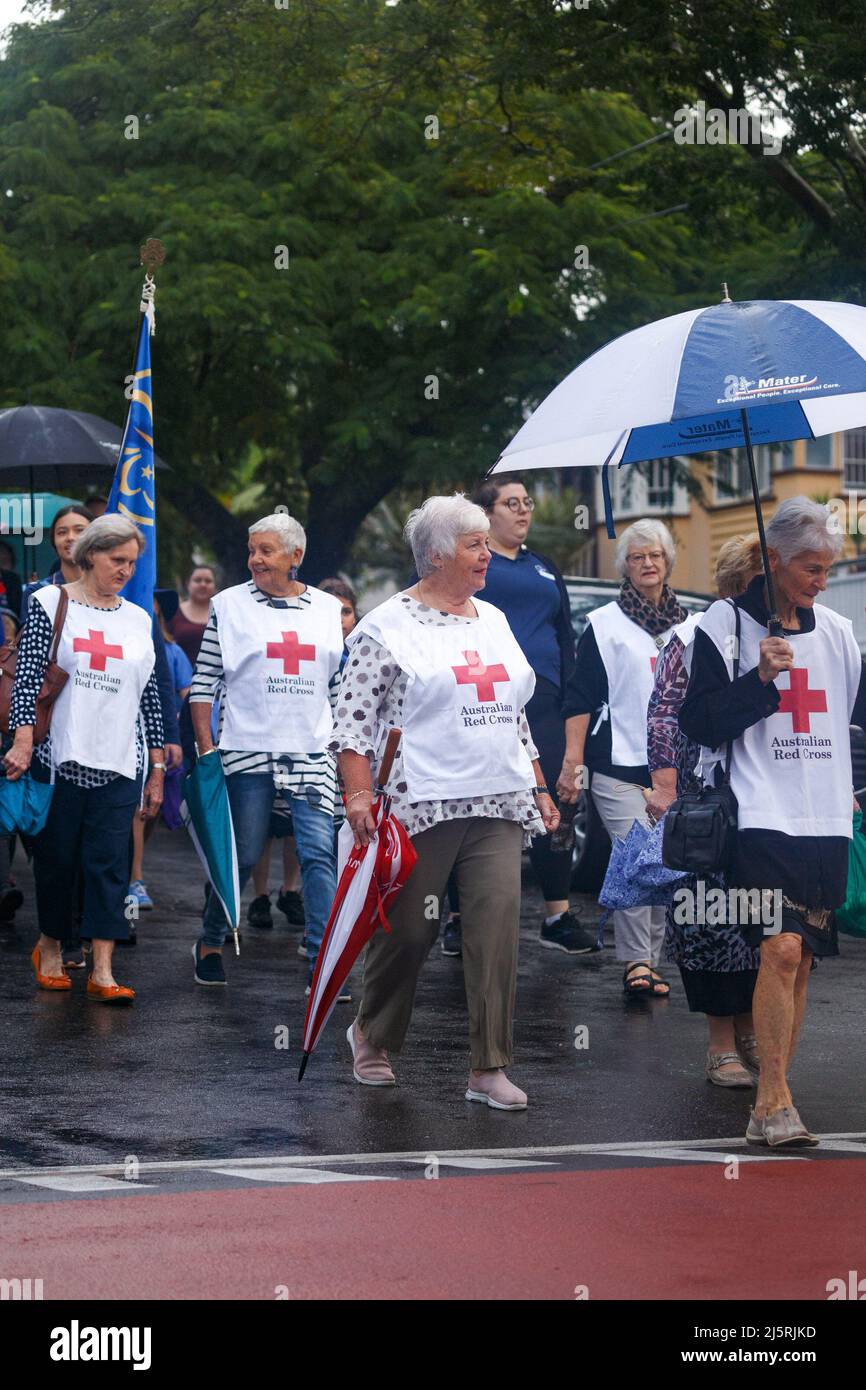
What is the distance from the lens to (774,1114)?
6.48 m

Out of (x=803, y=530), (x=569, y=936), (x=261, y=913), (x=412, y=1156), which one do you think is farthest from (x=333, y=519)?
(x=412, y=1156)

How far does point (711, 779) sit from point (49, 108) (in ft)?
61.7

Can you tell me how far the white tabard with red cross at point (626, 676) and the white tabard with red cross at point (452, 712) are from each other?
8.42 feet

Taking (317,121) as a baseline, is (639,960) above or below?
below

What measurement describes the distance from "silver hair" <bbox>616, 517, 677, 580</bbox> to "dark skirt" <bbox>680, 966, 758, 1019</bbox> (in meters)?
2.60

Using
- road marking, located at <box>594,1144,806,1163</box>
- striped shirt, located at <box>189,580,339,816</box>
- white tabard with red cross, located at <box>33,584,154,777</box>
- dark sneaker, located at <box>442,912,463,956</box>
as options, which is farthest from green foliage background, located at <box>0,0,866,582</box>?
road marking, located at <box>594,1144,806,1163</box>

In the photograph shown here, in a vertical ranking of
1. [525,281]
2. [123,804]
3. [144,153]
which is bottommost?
[123,804]

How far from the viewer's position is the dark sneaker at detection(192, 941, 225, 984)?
32.9ft

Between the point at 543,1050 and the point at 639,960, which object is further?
the point at 639,960

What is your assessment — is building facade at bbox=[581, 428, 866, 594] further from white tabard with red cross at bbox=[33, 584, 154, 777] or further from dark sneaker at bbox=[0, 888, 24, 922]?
white tabard with red cross at bbox=[33, 584, 154, 777]

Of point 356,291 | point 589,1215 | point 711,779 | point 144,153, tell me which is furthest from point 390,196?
point 589,1215
